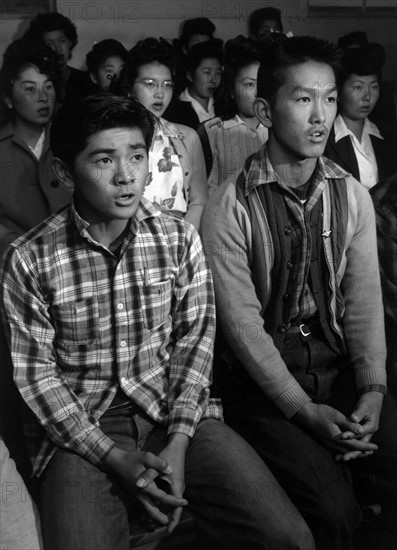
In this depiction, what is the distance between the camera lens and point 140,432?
3.73 feet

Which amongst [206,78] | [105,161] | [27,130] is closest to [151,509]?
[105,161]

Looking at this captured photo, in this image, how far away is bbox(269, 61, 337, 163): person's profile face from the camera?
46.0 inches

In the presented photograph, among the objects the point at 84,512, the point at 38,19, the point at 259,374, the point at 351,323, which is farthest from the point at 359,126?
the point at 84,512

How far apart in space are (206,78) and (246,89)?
0.26ft

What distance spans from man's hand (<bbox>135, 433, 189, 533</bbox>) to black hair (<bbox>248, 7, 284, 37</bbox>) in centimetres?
74

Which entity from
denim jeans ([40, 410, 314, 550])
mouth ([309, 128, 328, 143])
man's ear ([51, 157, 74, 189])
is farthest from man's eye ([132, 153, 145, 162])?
denim jeans ([40, 410, 314, 550])

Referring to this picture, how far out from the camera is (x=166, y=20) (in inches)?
46.3

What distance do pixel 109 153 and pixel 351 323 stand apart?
554mm

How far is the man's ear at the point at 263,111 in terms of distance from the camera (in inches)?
47.7

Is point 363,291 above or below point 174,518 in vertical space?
above

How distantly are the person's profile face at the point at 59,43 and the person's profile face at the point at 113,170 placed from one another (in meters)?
0.20

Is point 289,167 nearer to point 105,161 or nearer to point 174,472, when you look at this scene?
point 105,161

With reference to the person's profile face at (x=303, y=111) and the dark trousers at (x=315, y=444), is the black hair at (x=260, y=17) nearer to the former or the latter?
the person's profile face at (x=303, y=111)

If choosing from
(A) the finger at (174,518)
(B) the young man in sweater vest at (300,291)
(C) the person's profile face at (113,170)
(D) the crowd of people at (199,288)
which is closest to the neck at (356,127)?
(D) the crowd of people at (199,288)
